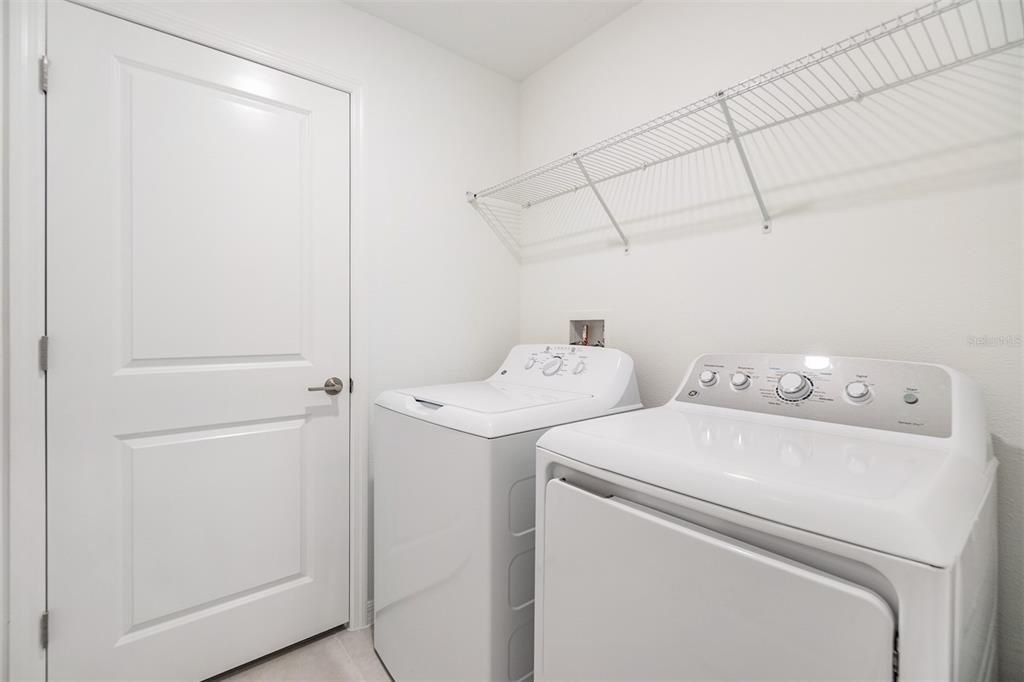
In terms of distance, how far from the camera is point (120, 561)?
1.40m

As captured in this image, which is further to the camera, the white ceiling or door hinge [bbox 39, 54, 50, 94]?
the white ceiling

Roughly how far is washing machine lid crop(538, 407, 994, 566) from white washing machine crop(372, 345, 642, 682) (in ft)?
0.80

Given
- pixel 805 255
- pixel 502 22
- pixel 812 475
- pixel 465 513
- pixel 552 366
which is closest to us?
pixel 812 475

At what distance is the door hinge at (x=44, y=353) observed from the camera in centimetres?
127

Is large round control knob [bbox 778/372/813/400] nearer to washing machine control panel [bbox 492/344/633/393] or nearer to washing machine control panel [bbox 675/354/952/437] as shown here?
washing machine control panel [bbox 675/354/952/437]

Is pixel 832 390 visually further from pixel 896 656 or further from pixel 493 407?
pixel 493 407

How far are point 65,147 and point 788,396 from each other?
2.06 metres

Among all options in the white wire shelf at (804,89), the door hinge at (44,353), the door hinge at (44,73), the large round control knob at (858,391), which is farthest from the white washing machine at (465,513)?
the door hinge at (44,73)

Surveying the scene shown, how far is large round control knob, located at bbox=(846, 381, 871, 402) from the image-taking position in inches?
39.6

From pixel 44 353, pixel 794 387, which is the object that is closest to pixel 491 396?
pixel 794 387

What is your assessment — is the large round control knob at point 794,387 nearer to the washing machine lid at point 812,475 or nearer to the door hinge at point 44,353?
the washing machine lid at point 812,475

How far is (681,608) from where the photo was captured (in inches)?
28.9

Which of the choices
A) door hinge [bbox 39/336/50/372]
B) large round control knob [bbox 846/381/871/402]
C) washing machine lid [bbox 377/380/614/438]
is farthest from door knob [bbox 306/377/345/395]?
large round control knob [bbox 846/381/871/402]

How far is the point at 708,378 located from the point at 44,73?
80.0 inches
